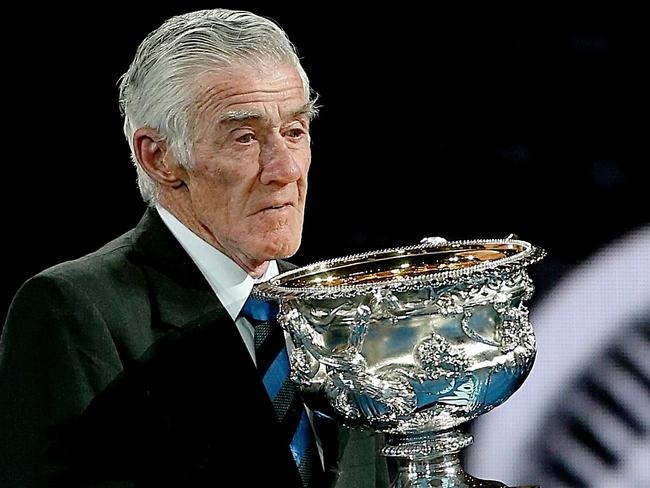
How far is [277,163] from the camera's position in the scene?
4.17 ft

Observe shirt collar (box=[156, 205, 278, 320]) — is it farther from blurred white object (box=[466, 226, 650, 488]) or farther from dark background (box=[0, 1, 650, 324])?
blurred white object (box=[466, 226, 650, 488])

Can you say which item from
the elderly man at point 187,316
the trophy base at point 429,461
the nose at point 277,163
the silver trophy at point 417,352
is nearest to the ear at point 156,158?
the elderly man at point 187,316

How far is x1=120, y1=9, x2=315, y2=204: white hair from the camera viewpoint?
1273mm

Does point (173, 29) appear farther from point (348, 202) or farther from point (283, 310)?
point (348, 202)

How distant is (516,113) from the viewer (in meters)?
1.76

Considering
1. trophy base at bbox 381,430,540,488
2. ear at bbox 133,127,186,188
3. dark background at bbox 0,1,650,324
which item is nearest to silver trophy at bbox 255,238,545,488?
trophy base at bbox 381,430,540,488

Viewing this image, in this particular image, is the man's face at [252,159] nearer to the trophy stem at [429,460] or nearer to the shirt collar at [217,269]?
the shirt collar at [217,269]

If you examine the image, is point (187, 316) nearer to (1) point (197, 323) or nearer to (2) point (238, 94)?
(1) point (197, 323)

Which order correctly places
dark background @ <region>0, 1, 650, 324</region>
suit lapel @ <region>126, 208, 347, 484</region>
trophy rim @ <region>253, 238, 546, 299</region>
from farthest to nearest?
dark background @ <region>0, 1, 650, 324</region>, suit lapel @ <region>126, 208, 347, 484</region>, trophy rim @ <region>253, 238, 546, 299</region>

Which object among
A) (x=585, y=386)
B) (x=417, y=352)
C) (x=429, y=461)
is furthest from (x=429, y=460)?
(x=585, y=386)

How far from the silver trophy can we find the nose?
0.13 metres

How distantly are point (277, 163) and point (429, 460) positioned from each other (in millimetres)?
335

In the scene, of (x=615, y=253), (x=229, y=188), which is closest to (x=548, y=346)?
(x=615, y=253)

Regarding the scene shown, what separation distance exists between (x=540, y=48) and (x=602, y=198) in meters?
0.23
